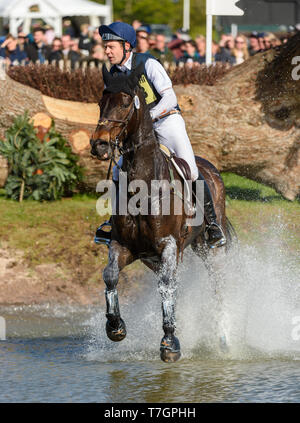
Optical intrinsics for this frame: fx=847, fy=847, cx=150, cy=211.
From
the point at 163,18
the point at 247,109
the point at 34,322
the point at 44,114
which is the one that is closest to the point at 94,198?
the point at 44,114

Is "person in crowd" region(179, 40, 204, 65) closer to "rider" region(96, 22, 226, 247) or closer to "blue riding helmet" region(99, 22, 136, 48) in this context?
"rider" region(96, 22, 226, 247)

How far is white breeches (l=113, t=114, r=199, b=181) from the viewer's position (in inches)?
323

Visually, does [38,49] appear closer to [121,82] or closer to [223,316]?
[223,316]

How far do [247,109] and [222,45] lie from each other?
6.60 metres

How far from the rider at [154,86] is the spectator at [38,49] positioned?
12.6m

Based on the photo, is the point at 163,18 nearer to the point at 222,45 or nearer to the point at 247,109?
the point at 222,45

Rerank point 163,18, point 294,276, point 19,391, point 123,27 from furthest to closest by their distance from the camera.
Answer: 1. point 163,18
2. point 294,276
3. point 123,27
4. point 19,391

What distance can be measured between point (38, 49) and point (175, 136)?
13625mm

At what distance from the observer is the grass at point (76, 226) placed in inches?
466

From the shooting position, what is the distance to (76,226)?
12578 millimetres

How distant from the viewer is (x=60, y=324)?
1010 centimetres

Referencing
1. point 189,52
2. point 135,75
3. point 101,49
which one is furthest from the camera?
point 189,52

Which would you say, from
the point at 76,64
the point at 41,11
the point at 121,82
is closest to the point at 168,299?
the point at 121,82

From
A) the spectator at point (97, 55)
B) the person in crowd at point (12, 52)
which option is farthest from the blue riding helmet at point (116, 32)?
the person in crowd at point (12, 52)
